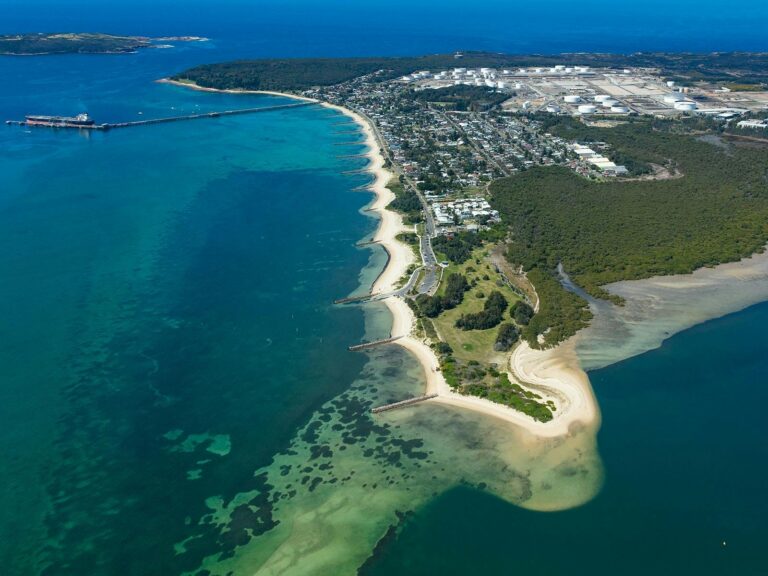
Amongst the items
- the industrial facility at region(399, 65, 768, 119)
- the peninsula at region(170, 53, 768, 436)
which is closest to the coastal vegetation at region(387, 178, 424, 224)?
the peninsula at region(170, 53, 768, 436)

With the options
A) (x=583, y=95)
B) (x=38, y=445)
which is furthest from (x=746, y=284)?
(x=583, y=95)

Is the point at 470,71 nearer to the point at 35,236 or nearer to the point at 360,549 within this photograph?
the point at 35,236

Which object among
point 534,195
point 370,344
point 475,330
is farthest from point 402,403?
point 534,195

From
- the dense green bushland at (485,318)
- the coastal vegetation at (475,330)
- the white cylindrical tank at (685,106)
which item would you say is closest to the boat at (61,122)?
the coastal vegetation at (475,330)

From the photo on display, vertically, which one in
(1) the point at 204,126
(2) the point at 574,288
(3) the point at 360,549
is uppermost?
(1) the point at 204,126

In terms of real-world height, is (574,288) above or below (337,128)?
below

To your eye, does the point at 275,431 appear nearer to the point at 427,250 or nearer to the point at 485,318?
the point at 485,318
